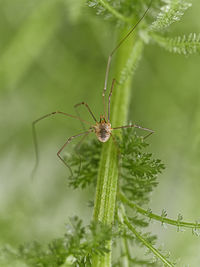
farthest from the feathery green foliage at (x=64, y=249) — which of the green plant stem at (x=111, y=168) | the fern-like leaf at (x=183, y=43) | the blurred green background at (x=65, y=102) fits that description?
the blurred green background at (x=65, y=102)

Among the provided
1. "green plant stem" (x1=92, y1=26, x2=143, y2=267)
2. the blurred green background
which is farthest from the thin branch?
the blurred green background

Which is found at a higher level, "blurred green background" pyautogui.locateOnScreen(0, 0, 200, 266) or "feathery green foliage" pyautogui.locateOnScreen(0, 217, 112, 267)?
"blurred green background" pyautogui.locateOnScreen(0, 0, 200, 266)

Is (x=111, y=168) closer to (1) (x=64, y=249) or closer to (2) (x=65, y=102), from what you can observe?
(1) (x=64, y=249)

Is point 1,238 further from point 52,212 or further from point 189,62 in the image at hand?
point 189,62

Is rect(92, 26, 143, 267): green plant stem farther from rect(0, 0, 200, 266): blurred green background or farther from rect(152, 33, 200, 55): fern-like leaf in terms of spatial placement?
rect(0, 0, 200, 266): blurred green background

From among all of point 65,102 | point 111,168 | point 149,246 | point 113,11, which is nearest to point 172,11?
point 113,11

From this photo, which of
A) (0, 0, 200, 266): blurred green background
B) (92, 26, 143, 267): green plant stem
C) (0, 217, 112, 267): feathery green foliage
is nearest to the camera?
(0, 217, 112, 267): feathery green foliage
